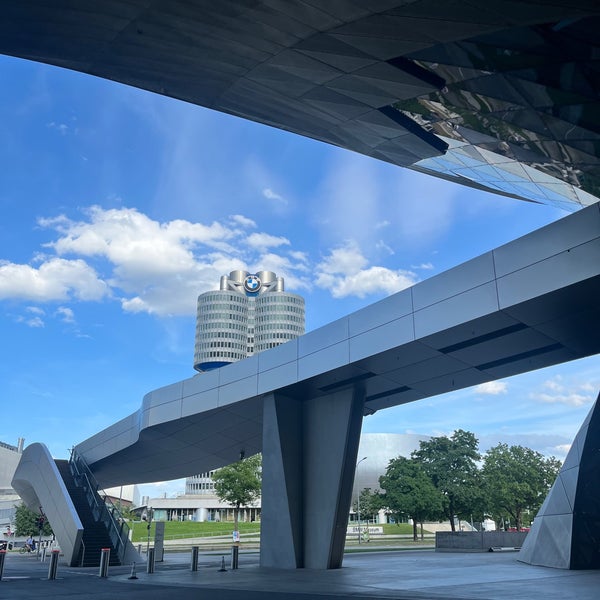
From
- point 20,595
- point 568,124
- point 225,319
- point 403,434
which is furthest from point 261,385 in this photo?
point 225,319

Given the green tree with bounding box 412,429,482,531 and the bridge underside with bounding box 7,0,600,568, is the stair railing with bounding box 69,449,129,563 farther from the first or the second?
the green tree with bounding box 412,429,482,531

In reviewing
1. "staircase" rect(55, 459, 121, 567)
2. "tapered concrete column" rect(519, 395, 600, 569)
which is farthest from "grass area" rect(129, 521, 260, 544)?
"tapered concrete column" rect(519, 395, 600, 569)

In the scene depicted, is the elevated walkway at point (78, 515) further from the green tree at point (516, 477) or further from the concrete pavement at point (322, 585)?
the green tree at point (516, 477)

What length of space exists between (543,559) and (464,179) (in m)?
13.3

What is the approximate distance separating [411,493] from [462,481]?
4.78 meters

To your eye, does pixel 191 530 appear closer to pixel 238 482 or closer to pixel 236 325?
pixel 238 482

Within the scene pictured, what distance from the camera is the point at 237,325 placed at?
190750 millimetres

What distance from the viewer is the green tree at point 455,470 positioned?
51.9 meters

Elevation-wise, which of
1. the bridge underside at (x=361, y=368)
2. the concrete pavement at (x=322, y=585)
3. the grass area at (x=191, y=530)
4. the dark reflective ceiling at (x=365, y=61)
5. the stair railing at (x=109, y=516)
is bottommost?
the grass area at (x=191, y=530)

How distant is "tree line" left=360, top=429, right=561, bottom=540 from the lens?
51938 millimetres

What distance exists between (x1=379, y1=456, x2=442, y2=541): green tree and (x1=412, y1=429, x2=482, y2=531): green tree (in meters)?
1.01

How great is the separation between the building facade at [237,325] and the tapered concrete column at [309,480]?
157m

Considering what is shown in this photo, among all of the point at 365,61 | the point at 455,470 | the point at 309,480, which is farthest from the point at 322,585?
the point at 455,470

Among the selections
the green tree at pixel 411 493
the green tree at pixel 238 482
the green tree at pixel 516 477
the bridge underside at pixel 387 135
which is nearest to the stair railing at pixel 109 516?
the bridge underside at pixel 387 135
